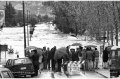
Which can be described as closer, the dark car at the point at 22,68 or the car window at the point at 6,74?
the car window at the point at 6,74

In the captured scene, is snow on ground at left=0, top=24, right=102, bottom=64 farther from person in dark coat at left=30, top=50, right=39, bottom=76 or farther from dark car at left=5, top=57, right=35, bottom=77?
dark car at left=5, top=57, right=35, bottom=77

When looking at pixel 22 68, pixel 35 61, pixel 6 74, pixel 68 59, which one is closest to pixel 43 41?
pixel 68 59

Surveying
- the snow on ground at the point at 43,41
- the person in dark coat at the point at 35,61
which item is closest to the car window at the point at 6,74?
the person in dark coat at the point at 35,61

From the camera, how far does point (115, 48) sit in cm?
1972

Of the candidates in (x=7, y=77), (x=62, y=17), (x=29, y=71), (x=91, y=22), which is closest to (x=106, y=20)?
(x=91, y=22)

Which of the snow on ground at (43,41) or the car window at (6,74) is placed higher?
the snow on ground at (43,41)

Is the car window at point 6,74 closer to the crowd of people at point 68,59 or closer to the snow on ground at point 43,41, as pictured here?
the crowd of people at point 68,59

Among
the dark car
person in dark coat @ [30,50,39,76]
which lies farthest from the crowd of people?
the dark car

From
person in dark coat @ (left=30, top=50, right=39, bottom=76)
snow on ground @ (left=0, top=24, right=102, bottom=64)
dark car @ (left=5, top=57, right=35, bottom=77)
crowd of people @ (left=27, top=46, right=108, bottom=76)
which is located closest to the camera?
dark car @ (left=5, top=57, right=35, bottom=77)

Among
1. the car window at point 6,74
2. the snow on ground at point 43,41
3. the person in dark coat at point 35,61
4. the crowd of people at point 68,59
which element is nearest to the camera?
the car window at point 6,74

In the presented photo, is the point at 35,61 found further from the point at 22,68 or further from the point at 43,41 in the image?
the point at 43,41

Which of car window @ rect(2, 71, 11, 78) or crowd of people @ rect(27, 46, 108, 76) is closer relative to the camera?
car window @ rect(2, 71, 11, 78)

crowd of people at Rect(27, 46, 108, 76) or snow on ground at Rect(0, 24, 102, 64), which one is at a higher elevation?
snow on ground at Rect(0, 24, 102, 64)

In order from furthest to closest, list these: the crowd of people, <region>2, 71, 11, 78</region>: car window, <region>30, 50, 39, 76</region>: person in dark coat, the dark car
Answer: the crowd of people < <region>30, 50, 39, 76</region>: person in dark coat < the dark car < <region>2, 71, 11, 78</region>: car window
